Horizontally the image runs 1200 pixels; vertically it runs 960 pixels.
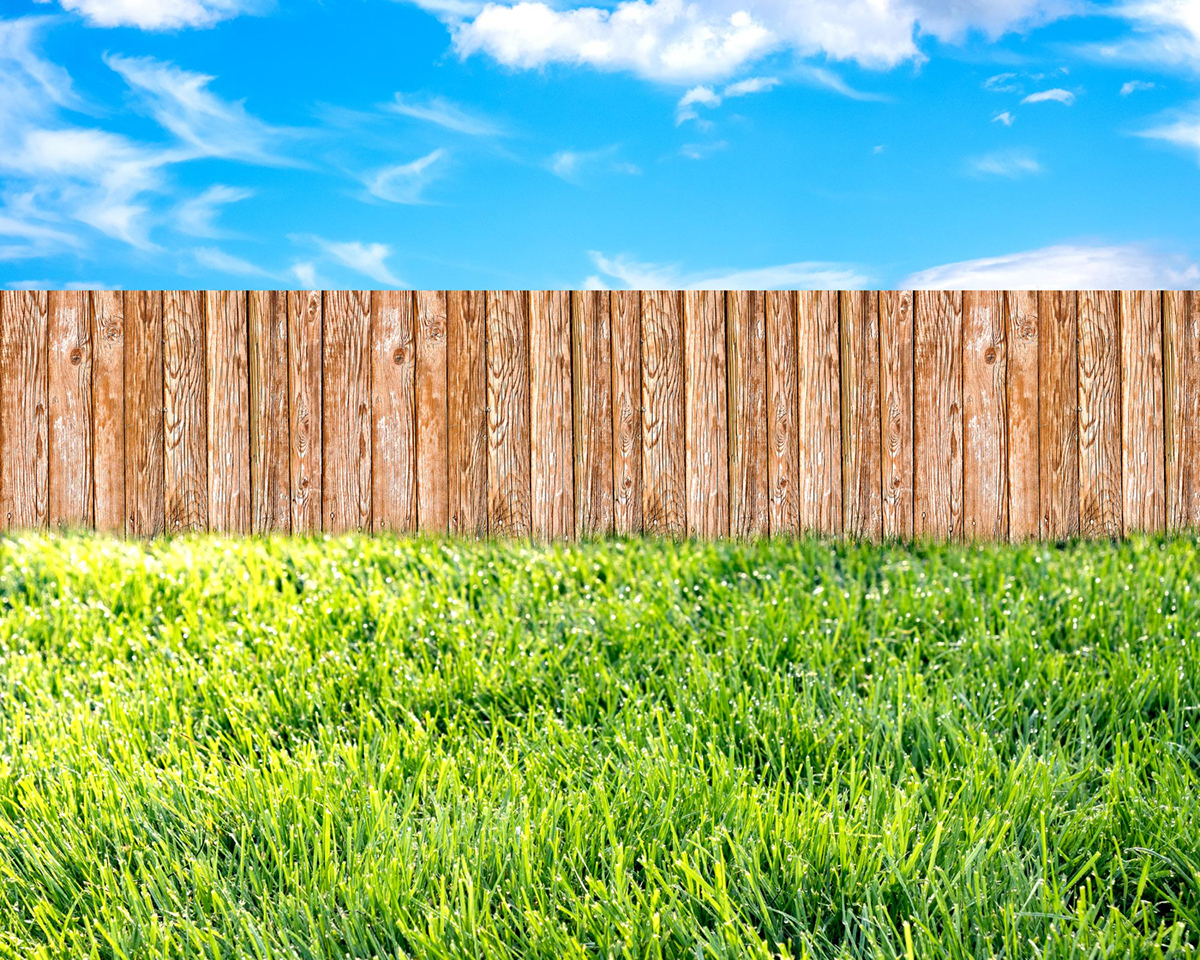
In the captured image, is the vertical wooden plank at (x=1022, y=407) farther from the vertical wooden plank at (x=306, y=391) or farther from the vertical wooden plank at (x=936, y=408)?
the vertical wooden plank at (x=306, y=391)

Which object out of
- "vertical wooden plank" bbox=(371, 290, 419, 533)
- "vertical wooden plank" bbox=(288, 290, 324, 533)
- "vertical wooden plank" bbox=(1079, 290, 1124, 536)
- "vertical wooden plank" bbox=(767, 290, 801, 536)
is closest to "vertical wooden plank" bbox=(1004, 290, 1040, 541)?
"vertical wooden plank" bbox=(1079, 290, 1124, 536)

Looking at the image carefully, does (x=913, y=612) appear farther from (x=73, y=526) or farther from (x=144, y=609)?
(x=73, y=526)

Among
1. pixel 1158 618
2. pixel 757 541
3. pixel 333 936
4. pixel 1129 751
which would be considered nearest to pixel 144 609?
pixel 333 936

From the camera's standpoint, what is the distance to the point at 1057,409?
5410 millimetres

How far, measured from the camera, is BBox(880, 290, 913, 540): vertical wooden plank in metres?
5.29

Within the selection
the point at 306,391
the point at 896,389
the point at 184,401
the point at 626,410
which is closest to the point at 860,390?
the point at 896,389

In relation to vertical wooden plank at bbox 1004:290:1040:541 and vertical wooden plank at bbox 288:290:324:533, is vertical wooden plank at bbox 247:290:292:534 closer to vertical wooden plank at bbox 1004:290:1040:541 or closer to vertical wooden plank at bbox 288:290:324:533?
vertical wooden plank at bbox 288:290:324:533

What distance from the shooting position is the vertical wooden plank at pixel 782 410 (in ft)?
17.1

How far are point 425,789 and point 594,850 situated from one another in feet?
1.64

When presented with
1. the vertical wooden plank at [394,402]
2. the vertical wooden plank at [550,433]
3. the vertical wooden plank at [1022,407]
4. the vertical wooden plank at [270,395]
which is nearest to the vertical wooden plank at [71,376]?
the vertical wooden plank at [270,395]

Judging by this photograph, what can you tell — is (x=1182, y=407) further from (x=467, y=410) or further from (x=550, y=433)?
(x=467, y=410)

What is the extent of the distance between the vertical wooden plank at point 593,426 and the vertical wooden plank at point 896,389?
1.54 meters

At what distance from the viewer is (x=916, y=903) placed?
5.83 feet

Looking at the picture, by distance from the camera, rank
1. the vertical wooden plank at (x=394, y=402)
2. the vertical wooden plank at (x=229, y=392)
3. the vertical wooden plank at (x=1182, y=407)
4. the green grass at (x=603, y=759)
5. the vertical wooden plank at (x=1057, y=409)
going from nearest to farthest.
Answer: the green grass at (x=603, y=759)
the vertical wooden plank at (x=394, y=402)
the vertical wooden plank at (x=229, y=392)
the vertical wooden plank at (x=1057, y=409)
the vertical wooden plank at (x=1182, y=407)
